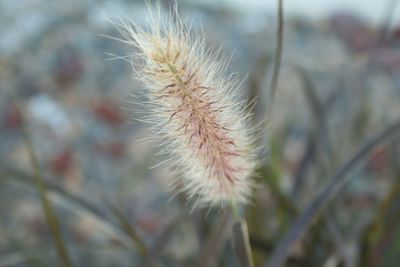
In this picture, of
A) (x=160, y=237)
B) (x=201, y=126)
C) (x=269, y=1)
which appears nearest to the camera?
(x=201, y=126)

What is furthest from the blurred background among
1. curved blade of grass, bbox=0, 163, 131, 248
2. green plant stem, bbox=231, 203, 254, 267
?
green plant stem, bbox=231, 203, 254, 267

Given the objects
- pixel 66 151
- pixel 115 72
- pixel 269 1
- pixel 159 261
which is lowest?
pixel 159 261

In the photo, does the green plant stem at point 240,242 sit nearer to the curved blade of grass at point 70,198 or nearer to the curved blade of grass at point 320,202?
the curved blade of grass at point 320,202

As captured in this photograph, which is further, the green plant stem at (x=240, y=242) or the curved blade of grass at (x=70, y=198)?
the curved blade of grass at (x=70, y=198)

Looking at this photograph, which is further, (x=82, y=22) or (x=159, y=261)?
(x=82, y=22)

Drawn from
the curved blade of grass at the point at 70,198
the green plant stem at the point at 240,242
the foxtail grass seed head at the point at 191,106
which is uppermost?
the curved blade of grass at the point at 70,198

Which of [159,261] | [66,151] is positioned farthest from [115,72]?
[159,261]

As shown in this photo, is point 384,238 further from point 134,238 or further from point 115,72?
point 115,72

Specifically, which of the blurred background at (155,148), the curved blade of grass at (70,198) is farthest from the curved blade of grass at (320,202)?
the curved blade of grass at (70,198)
